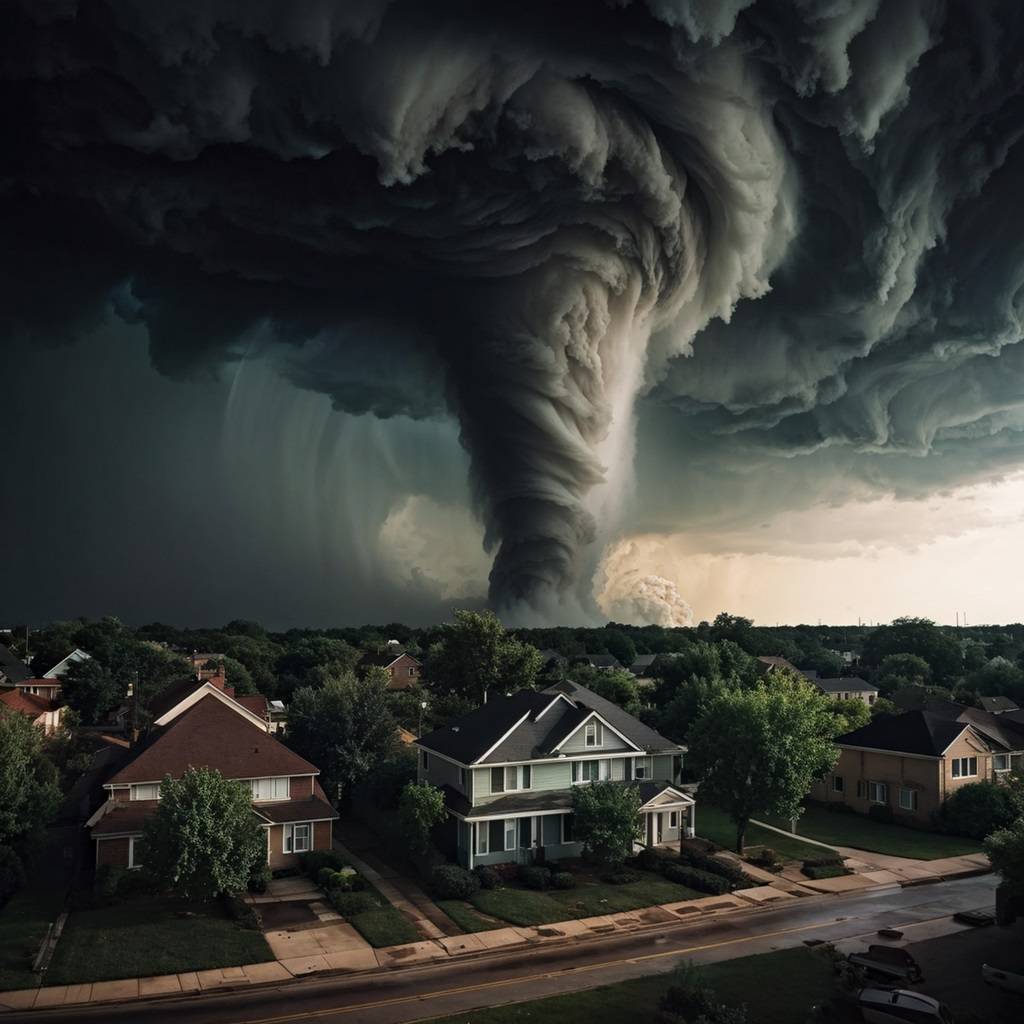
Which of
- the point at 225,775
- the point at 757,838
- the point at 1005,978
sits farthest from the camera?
the point at 757,838

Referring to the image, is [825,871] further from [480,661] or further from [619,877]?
[480,661]

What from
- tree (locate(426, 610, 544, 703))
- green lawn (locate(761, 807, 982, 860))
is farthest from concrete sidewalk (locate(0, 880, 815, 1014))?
tree (locate(426, 610, 544, 703))

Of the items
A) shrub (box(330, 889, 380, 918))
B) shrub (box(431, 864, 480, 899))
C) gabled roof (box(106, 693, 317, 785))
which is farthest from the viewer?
gabled roof (box(106, 693, 317, 785))

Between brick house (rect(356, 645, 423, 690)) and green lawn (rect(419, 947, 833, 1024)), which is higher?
brick house (rect(356, 645, 423, 690))

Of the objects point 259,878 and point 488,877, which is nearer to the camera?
point 259,878

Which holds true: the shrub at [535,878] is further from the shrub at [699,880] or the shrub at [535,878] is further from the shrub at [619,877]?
the shrub at [699,880]

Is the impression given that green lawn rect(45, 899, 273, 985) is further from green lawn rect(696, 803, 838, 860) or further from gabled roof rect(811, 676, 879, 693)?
gabled roof rect(811, 676, 879, 693)

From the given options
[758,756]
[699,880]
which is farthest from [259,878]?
[758,756]
